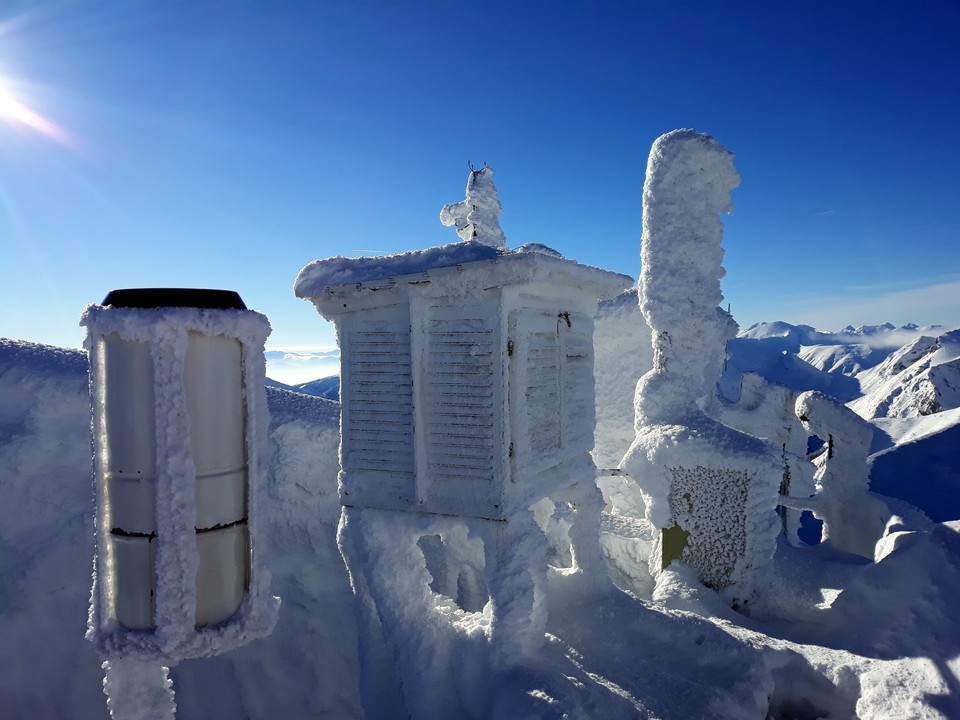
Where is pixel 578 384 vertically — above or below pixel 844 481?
above

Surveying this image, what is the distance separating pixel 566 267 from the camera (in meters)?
5.79

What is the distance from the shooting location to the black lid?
244 cm

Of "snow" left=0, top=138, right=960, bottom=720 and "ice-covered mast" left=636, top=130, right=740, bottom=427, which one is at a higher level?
"ice-covered mast" left=636, top=130, right=740, bottom=427

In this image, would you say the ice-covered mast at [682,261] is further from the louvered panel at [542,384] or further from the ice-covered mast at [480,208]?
the ice-covered mast at [480,208]

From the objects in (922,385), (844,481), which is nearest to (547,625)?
(844,481)

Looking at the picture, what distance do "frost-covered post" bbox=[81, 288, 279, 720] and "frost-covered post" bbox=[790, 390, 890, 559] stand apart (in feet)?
35.0

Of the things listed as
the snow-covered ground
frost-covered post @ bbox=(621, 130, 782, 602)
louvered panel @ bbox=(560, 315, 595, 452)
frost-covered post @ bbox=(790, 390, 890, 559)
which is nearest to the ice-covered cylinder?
the snow-covered ground

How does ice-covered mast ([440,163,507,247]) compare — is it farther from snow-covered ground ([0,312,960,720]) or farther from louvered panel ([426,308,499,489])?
louvered panel ([426,308,499,489])

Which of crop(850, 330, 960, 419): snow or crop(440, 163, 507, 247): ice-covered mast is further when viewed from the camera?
crop(850, 330, 960, 419): snow

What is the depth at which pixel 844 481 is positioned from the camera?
1043 centimetres

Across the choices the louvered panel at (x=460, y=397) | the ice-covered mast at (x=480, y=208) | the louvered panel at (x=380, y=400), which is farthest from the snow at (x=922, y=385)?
the louvered panel at (x=380, y=400)

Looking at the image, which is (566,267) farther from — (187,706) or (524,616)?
(187,706)

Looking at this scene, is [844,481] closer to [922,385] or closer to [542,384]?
[542,384]

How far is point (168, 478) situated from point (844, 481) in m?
11.5
